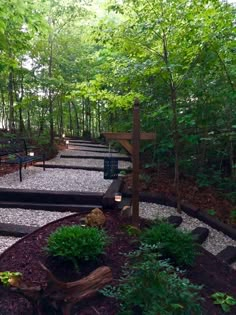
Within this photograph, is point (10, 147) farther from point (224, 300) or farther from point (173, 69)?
point (224, 300)

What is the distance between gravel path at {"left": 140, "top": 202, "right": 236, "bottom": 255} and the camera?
343cm

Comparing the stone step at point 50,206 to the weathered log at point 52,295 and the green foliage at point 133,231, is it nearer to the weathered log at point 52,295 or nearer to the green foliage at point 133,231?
the green foliage at point 133,231

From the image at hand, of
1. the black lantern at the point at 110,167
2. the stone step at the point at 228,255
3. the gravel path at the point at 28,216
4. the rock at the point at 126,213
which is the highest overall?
the black lantern at the point at 110,167

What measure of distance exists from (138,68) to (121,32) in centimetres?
52

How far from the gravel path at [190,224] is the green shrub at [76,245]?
1.13 m

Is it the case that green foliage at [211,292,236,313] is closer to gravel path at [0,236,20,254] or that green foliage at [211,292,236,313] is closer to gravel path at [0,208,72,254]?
gravel path at [0,236,20,254]

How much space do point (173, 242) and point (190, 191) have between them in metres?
1.96

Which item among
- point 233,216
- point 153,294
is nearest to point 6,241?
point 153,294

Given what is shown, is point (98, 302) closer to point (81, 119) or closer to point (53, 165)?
point (53, 165)

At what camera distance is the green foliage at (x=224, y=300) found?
7.25ft

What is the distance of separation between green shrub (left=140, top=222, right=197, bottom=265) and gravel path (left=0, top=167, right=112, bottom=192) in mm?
1835

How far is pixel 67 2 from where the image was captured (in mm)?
7672

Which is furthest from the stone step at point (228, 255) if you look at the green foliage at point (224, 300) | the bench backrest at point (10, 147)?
the bench backrest at point (10, 147)

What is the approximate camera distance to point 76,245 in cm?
239
